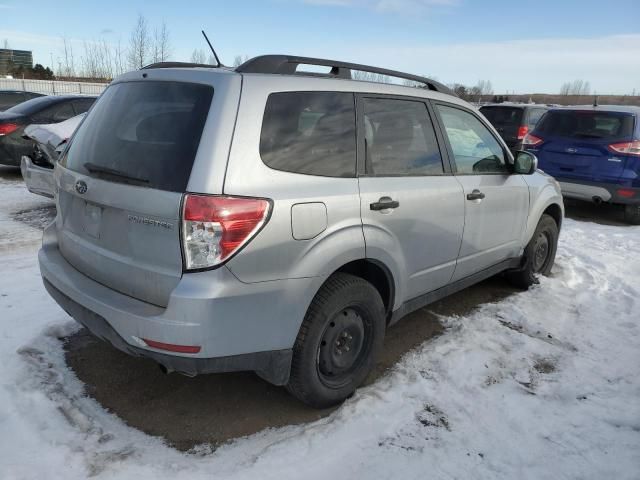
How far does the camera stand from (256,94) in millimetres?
2492

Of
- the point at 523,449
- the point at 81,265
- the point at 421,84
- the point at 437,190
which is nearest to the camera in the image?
the point at 523,449

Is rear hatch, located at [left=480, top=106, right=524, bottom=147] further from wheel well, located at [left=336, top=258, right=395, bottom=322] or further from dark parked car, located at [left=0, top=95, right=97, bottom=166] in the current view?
wheel well, located at [left=336, top=258, right=395, bottom=322]

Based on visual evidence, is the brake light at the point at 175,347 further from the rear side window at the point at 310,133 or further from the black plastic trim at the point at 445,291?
the black plastic trim at the point at 445,291

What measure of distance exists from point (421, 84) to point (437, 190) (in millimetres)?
994

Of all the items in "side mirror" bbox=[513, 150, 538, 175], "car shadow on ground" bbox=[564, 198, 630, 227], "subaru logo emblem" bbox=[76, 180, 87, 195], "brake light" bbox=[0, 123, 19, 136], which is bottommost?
"car shadow on ground" bbox=[564, 198, 630, 227]

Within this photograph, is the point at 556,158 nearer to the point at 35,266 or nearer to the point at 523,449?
the point at 523,449

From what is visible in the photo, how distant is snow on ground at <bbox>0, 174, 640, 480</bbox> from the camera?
8.15ft


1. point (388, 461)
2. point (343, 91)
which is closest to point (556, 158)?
point (343, 91)

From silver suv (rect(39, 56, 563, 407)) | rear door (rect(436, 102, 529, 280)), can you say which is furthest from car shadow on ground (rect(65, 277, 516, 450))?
rear door (rect(436, 102, 529, 280))

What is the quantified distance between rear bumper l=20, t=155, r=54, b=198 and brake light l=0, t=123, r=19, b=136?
9.34ft

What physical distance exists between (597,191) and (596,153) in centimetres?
59

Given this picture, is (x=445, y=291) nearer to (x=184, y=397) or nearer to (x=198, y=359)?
(x=184, y=397)

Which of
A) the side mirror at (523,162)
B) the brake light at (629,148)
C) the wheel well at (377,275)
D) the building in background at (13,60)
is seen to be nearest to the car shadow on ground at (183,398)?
the wheel well at (377,275)

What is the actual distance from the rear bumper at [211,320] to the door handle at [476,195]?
1.65 meters
